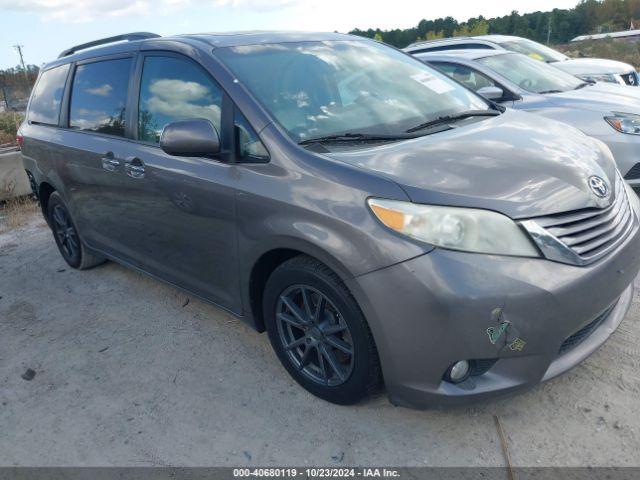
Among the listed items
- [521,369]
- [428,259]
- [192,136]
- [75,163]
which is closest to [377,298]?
[428,259]

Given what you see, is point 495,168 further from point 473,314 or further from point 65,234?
point 65,234

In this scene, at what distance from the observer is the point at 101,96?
3844 millimetres

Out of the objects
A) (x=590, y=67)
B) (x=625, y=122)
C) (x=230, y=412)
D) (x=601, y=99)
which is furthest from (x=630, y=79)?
(x=230, y=412)

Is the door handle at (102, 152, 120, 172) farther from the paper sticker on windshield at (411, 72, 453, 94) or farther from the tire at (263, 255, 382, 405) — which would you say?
the paper sticker on windshield at (411, 72, 453, 94)

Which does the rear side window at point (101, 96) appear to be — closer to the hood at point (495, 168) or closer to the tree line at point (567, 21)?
the hood at point (495, 168)

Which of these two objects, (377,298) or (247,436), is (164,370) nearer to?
(247,436)

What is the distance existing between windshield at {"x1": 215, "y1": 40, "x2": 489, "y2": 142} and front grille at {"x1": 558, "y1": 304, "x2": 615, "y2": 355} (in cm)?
127

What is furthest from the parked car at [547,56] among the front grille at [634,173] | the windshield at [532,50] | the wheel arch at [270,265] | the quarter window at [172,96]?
the wheel arch at [270,265]

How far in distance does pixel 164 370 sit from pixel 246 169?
1320 mm

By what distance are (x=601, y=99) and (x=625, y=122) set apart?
51cm

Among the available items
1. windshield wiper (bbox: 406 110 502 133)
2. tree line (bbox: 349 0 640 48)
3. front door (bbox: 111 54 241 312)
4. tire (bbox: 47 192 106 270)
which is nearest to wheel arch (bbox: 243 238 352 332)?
front door (bbox: 111 54 241 312)

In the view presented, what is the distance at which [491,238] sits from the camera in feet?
7.00

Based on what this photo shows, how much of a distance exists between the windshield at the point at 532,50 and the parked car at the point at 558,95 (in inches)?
80.0

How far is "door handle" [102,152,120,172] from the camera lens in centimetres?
358
